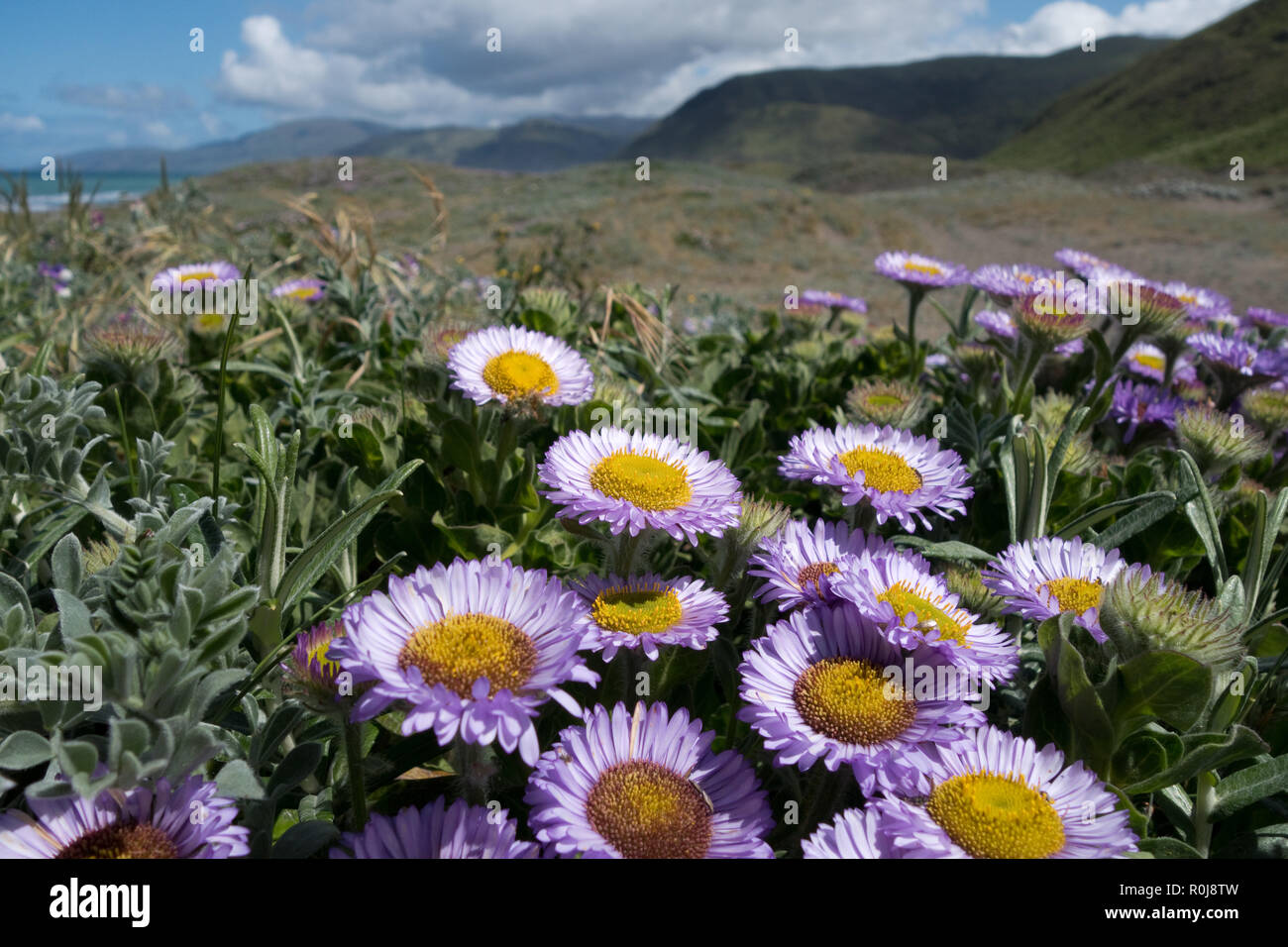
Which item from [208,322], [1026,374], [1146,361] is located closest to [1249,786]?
[1026,374]

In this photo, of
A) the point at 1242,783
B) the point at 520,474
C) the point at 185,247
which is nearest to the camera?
the point at 1242,783

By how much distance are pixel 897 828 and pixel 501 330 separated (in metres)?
1.46

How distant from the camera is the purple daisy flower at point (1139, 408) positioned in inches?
98.2

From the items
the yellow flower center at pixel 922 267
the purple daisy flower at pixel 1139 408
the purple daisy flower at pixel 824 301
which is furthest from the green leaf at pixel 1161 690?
the purple daisy flower at pixel 824 301

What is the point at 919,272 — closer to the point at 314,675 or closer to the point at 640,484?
the point at 640,484

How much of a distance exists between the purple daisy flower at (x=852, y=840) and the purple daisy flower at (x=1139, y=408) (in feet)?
6.23

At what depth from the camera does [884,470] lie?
1706 millimetres

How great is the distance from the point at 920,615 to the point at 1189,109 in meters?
105

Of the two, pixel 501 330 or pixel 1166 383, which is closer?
pixel 501 330

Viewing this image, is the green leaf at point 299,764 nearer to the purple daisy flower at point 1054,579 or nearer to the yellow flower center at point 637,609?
the yellow flower center at point 637,609

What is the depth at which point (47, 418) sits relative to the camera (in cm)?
160

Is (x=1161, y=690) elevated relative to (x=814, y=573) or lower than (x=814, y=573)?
lower
